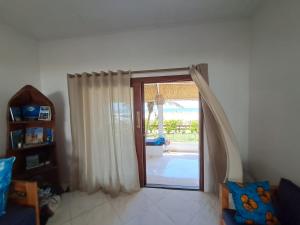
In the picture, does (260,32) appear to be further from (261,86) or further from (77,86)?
(77,86)

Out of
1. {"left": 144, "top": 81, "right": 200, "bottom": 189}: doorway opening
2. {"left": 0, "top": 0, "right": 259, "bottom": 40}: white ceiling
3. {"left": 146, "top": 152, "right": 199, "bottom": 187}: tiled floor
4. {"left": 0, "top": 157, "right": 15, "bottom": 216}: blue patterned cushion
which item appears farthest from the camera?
{"left": 144, "top": 81, "right": 200, "bottom": 189}: doorway opening

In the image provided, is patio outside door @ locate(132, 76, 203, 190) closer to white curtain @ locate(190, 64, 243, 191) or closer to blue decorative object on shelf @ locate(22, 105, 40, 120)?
white curtain @ locate(190, 64, 243, 191)

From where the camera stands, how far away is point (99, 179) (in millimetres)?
2822

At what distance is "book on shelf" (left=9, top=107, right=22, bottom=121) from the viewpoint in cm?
242

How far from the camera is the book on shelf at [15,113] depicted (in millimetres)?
2425

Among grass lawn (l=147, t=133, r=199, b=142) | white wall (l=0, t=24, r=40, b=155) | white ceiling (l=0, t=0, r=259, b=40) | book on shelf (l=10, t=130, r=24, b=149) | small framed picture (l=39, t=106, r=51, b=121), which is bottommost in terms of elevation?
grass lawn (l=147, t=133, r=199, b=142)

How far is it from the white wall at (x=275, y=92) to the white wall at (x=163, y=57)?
17 cm

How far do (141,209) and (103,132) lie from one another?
1.22 meters

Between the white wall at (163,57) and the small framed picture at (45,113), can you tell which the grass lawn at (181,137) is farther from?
the small framed picture at (45,113)

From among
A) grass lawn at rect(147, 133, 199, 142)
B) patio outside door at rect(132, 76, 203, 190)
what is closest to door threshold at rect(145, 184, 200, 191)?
patio outside door at rect(132, 76, 203, 190)

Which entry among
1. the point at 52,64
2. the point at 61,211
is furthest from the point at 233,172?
the point at 52,64

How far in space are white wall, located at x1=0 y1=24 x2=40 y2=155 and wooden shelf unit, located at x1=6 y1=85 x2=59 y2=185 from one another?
0.45 feet

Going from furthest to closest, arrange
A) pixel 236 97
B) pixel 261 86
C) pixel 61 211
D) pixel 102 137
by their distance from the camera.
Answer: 1. pixel 102 137
2. pixel 236 97
3. pixel 61 211
4. pixel 261 86

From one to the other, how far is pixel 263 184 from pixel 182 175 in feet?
6.56
